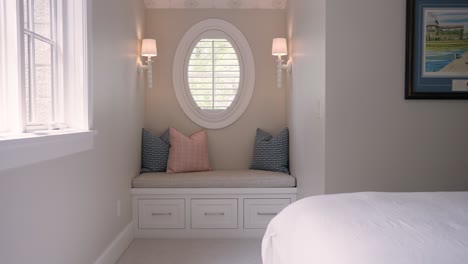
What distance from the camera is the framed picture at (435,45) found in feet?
8.52

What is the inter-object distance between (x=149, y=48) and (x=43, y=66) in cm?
201

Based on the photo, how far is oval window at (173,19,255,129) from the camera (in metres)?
4.38

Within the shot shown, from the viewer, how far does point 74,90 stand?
2377 millimetres

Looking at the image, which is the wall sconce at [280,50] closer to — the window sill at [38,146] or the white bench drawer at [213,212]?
the white bench drawer at [213,212]

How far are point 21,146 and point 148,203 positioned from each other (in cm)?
224

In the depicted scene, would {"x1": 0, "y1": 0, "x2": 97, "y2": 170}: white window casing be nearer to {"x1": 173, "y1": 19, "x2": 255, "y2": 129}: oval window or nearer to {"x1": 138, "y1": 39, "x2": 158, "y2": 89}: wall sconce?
{"x1": 138, "y1": 39, "x2": 158, "y2": 89}: wall sconce

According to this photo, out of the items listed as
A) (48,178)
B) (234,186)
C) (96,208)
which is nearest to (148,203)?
(234,186)

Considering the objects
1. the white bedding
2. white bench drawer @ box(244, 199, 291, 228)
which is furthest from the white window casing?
white bench drawer @ box(244, 199, 291, 228)

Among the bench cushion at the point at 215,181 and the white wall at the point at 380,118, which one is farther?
the bench cushion at the point at 215,181

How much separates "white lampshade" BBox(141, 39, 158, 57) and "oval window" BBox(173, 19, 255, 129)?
1.28ft

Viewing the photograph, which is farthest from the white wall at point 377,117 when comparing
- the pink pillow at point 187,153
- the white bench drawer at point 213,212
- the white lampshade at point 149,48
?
the white lampshade at point 149,48

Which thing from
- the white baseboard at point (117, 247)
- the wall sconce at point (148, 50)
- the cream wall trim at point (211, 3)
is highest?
the cream wall trim at point (211, 3)

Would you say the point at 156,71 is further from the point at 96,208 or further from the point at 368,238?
the point at 368,238

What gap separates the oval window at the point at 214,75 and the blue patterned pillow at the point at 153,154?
0.46 meters
